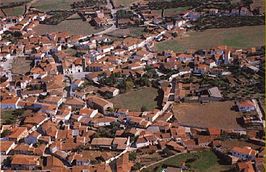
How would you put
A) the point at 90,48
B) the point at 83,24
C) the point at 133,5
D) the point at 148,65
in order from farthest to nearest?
the point at 133,5 < the point at 83,24 < the point at 90,48 < the point at 148,65

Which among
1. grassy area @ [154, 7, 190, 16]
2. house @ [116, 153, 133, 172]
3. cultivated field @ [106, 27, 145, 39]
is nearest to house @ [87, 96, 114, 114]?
house @ [116, 153, 133, 172]

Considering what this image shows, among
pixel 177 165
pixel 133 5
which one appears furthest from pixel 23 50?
pixel 177 165

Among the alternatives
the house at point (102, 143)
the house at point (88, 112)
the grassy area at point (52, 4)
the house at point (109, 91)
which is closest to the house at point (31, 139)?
the house at point (102, 143)

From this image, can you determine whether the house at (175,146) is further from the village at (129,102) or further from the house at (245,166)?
the house at (245,166)

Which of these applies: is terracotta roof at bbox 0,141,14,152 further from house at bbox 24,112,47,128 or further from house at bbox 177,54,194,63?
house at bbox 177,54,194,63

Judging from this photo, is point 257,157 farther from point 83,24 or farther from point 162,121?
point 83,24

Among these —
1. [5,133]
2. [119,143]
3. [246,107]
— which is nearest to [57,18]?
[5,133]
